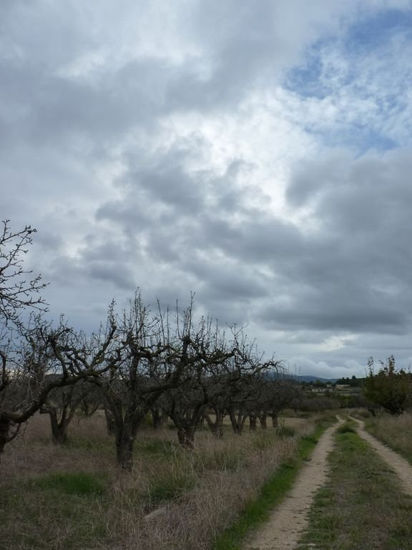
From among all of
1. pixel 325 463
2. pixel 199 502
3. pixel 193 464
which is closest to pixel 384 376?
pixel 325 463

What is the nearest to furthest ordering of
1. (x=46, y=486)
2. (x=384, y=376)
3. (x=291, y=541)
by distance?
(x=291, y=541), (x=46, y=486), (x=384, y=376)

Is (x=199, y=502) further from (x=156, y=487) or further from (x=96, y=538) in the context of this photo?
(x=156, y=487)

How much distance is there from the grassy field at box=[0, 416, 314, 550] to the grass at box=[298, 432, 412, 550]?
154 cm

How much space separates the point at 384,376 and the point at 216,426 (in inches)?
1203

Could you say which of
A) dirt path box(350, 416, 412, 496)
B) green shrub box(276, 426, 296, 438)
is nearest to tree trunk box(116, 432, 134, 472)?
dirt path box(350, 416, 412, 496)

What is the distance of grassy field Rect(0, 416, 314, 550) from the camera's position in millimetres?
8500

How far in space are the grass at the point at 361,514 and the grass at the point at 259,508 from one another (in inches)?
37.4

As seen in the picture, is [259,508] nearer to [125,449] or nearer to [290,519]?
[290,519]

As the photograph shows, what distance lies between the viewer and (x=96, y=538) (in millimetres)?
8844

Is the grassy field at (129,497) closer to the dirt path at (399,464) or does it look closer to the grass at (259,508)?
the grass at (259,508)

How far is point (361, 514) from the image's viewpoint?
10.1 metres

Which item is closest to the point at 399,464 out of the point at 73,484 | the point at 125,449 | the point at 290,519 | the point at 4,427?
the point at 125,449

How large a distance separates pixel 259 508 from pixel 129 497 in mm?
2878

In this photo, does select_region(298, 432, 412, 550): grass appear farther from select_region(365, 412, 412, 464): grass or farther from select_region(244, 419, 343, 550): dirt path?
select_region(365, 412, 412, 464): grass
